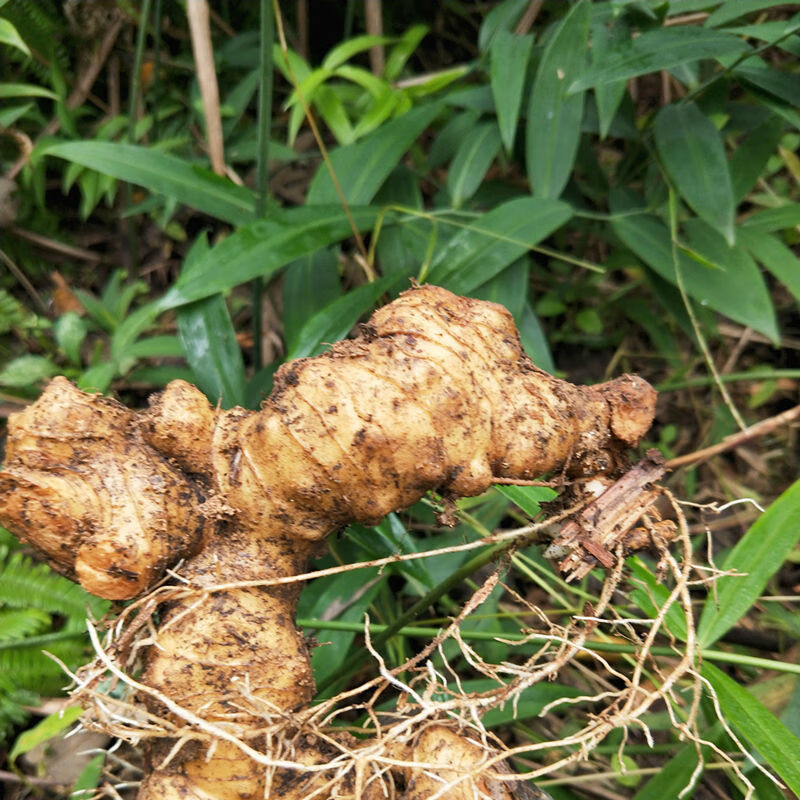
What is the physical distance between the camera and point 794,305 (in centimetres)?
162

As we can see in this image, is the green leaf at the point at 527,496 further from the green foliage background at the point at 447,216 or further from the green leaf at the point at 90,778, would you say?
the green leaf at the point at 90,778

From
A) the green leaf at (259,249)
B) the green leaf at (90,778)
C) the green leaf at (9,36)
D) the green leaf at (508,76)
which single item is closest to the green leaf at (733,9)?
the green leaf at (508,76)

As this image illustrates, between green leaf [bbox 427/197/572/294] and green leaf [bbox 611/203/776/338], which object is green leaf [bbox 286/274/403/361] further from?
green leaf [bbox 611/203/776/338]

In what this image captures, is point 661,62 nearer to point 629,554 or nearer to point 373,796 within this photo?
point 629,554

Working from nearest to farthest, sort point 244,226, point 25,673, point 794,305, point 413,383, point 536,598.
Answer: point 413,383 < point 25,673 < point 244,226 < point 536,598 < point 794,305

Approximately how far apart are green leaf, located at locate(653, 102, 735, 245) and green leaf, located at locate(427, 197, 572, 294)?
7.1 inches

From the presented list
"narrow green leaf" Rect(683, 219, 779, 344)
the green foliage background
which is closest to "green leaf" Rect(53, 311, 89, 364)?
the green foliage background

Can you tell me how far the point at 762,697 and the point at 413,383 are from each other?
2.60 ft

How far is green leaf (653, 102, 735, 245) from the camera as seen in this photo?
3.75 ft

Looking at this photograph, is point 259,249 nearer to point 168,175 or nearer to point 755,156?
point 168,175

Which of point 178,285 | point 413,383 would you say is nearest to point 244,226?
point 178,285

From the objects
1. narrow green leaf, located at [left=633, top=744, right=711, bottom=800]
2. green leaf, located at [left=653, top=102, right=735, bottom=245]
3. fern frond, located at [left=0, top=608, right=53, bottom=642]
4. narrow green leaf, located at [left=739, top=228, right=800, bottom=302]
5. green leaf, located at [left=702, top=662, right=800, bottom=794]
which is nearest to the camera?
green leaf, located at [left=702, top=662, right=800, bottom=794]

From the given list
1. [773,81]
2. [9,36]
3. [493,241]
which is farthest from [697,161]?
[9,36]

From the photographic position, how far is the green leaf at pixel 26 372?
1.25m
